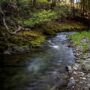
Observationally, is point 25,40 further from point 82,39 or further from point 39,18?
point 39,18

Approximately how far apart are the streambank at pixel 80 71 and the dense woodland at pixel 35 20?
14.6ft

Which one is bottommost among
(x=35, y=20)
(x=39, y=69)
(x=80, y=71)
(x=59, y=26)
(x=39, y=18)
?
(x=39, y=69)

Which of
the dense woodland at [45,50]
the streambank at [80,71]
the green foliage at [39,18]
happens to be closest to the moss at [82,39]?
the dense woodland at [45,50]

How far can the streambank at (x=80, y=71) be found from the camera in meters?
10.6

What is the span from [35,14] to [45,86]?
19.9 m

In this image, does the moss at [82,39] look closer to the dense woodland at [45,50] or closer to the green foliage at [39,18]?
the dense woodland at [45,50]

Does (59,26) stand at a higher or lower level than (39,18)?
lower

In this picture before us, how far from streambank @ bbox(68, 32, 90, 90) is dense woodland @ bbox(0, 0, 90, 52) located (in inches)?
175

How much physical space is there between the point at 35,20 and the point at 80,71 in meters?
16.0

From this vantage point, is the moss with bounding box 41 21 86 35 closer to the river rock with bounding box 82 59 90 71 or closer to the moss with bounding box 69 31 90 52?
the moss with bounding box 69 31 90 52

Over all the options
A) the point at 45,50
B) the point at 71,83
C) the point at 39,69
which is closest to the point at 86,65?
the point at 39,69

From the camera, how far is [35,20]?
2788 cm

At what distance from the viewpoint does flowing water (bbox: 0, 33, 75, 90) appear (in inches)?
460

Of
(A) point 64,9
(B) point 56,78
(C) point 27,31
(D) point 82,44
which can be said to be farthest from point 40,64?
(A) point 64,9
